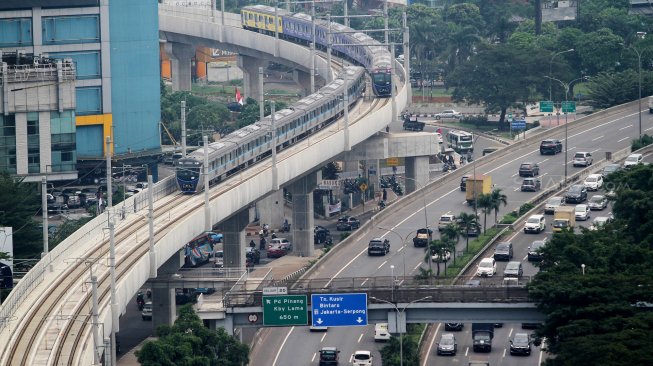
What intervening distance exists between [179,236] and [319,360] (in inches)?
458

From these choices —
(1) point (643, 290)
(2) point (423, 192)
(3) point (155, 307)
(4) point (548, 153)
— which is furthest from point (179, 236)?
(4) point (548, 153)

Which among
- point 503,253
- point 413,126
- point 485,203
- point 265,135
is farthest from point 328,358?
point 413,126

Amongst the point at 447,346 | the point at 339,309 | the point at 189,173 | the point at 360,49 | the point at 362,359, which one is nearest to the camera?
the point at 339,309

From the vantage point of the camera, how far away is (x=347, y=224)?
502ft

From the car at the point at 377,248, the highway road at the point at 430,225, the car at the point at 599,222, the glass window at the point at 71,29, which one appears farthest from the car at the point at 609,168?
the glass window at the point at 71,29

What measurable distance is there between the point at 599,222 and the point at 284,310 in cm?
3903

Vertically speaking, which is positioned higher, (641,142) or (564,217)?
(641,142)

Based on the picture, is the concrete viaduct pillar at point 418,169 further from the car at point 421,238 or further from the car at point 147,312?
the car at point 147,312

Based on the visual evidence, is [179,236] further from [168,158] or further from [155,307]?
[168,158]

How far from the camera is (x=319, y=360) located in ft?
363

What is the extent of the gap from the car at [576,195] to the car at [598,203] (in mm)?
1430

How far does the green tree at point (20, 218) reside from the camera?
120m

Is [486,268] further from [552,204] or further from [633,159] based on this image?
[633,159]

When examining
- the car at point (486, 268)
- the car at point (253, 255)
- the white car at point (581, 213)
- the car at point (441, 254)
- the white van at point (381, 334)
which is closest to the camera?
the white van at point (381, 334)
